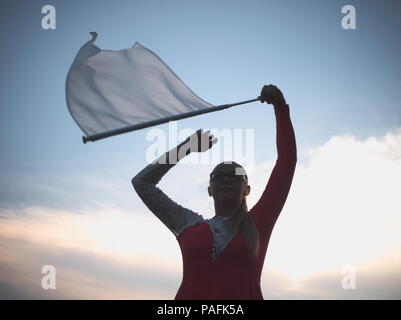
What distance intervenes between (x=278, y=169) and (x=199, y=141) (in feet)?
2.70

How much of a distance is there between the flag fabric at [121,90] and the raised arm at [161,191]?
567mm

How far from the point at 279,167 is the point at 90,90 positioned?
7.04 ft

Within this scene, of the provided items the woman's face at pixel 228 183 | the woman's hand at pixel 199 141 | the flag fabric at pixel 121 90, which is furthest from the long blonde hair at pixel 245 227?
the flag fabric at pixel 121 90

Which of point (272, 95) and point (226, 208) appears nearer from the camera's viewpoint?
point (226, 208)

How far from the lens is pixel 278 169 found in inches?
149

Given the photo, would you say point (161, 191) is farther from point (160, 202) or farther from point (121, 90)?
point (121, 90)

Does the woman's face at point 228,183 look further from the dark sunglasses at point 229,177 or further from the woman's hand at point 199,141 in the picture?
the woman's hand at point 199,141

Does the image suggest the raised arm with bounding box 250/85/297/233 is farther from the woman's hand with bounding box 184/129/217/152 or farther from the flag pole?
the woman's hand with bounding box 184/129/217/152

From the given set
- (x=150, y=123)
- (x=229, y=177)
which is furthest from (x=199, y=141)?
(x=150, y=123)

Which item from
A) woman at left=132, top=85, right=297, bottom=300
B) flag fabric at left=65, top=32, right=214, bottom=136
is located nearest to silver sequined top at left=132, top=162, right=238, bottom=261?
woman at left=132, top=85, right=297, bottom=300

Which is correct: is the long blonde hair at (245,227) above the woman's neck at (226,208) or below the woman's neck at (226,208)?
below

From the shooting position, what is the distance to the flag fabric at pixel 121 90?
3910mm
